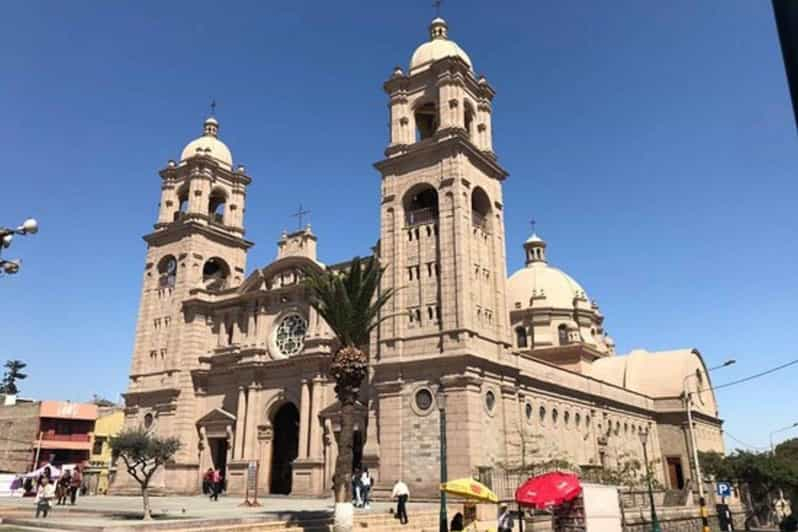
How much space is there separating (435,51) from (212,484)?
27743mm

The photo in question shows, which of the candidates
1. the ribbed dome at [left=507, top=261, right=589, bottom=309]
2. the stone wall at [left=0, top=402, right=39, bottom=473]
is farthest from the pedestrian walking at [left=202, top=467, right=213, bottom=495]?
the ribbed dome at [left=507, top=261, right=589, bottom=309]

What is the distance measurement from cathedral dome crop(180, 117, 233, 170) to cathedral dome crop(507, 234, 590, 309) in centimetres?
2885

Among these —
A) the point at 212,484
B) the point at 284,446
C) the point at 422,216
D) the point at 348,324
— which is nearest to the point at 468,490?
the point at 348,324

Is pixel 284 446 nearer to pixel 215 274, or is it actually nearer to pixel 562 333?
pixel 215 274

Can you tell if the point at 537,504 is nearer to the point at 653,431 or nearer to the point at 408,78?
the point at 408,78

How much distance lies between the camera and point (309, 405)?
1368 inches

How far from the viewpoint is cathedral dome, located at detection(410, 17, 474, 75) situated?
36.0 m

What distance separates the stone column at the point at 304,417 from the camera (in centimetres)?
3400

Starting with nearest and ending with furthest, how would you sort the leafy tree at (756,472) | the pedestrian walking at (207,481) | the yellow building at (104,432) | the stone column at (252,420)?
the pedestrian walking at (207,481)
the stone column at (252,420)
the leafy tree at (756,472)
the yellow building at (104,432)

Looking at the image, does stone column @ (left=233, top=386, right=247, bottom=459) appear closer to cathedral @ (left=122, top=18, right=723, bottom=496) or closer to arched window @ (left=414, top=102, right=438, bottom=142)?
cathedral @ (left=122, top=18, right=723, bottom=496)

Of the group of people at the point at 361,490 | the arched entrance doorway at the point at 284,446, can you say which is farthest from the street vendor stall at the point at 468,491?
the arched entrance doorway at the point at 284,446

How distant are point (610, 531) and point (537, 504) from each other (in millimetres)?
2382

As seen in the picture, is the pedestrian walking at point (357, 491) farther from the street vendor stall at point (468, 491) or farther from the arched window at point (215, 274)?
the arched window at point (215, 274)

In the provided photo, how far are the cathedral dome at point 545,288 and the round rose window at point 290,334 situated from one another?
84.8ft
